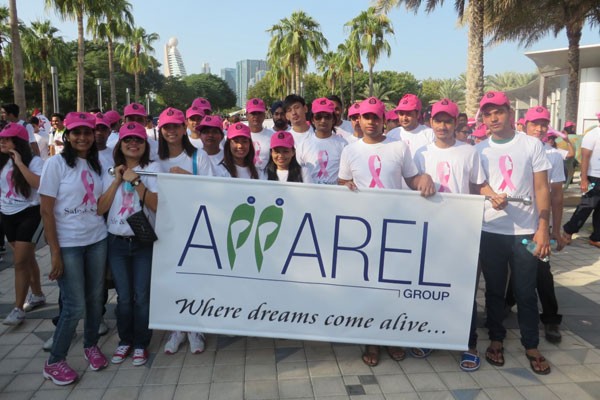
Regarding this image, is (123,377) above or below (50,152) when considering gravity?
below

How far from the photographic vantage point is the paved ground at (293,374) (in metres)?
3.04

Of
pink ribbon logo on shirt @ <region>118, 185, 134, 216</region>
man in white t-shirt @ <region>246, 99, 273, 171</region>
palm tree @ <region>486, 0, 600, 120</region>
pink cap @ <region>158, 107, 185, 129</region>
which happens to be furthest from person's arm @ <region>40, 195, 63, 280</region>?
palm tree @ <region>486, 0, 600, 120</region>

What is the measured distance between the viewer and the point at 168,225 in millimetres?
3256

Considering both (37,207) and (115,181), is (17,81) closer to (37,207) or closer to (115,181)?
(37,207)

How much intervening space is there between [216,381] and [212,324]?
39 centimetres

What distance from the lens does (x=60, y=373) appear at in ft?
10.4

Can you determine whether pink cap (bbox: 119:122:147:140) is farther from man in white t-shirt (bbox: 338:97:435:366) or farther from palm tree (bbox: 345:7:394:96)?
palm tree (bbox: 345:7:394:96)

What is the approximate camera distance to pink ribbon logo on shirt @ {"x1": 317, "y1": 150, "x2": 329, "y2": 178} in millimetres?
4262

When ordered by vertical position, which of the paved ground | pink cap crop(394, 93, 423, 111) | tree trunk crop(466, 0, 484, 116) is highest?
tree trunk crop(466, 0, 484, 116)

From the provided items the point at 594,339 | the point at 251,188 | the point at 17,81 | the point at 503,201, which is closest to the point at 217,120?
the point at 251,188

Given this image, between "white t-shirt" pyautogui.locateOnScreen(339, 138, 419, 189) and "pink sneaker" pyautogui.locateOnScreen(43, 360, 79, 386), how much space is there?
242 cm

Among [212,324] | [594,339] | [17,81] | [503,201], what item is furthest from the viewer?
[17,81]

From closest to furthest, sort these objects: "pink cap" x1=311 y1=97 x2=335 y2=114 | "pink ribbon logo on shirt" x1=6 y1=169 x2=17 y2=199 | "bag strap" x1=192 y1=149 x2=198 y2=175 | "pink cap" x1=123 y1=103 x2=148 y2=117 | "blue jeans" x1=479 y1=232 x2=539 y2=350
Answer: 1. "blue jeans" x1=479 y1=232 x2=539 y2=350
2. "bag strap" x1=192 y1=149 x2=198 y2=175
3. "pink ribbon logo on shirt" x1=6 y1=169 x2=17 y2=199
4. "pink cap" x1=123 y1=103 x2=148 y2=117
5. "pink cap" x1=311 y1=97 x2=335 y2=114

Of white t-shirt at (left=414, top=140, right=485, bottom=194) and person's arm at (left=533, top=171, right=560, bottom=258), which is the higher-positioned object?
white t-shirt at (left=414, top=140, right=485, bottom=194)
